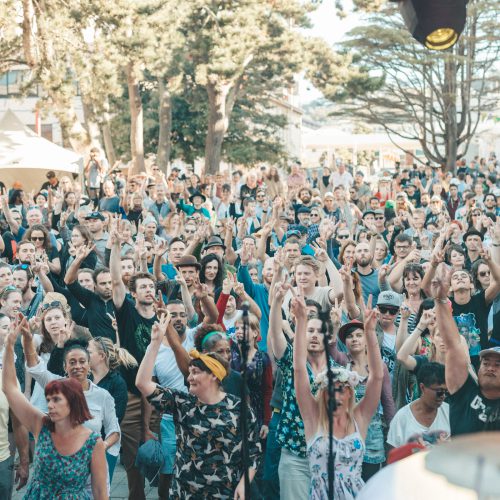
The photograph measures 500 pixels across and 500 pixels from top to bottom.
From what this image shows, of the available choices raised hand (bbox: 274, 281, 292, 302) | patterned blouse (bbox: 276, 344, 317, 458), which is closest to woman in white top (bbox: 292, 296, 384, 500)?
patterned blouse (bbox: 276, 344, 317, 458)

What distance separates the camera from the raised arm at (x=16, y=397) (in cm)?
518

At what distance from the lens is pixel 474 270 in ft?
28.0

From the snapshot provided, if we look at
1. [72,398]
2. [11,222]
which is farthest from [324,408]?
[11,222]

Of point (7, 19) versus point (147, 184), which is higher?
point (7, 19)

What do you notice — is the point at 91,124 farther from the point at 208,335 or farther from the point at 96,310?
the point at 208,335

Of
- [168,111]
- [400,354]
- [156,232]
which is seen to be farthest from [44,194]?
[168,111]

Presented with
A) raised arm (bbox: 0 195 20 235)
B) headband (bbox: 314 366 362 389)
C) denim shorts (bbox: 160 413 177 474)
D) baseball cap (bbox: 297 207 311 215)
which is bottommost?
denim shorts (bbox: 160 413 177 474)

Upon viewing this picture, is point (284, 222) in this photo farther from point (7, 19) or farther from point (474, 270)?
point (7, 19)

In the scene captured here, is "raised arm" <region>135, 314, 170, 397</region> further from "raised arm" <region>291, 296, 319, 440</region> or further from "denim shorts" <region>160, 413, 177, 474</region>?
"denim shorts" <region>160, 413, 177, 474</region>

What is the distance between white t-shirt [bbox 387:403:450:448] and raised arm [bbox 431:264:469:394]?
0.46 m

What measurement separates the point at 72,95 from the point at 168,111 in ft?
30.7

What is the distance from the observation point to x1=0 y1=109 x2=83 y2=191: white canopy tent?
20516 mm

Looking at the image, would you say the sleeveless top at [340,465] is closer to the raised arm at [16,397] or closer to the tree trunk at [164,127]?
the raised arm at [16,397]

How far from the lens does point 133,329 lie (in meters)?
7.27
